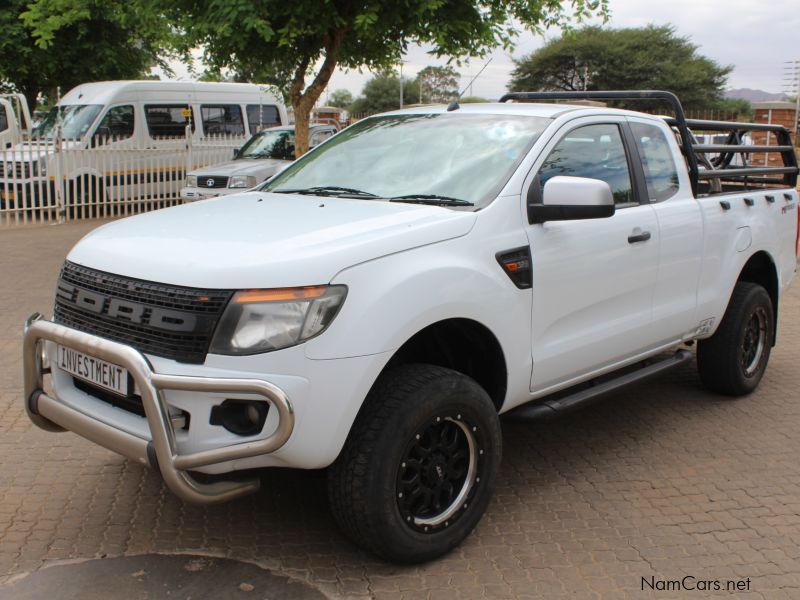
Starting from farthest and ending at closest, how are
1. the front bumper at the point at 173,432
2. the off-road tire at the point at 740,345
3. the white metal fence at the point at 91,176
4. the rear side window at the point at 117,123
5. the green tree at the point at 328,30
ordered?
the rear side window at the point at 117,123
the white metal fence at the point at 91,176
the green tree at the point at 328,30
the off-road tire at the point at 740,345
the front bumper at the point at 173,432

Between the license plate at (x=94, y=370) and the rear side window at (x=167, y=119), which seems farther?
the rear side window at (x=167, y=119)

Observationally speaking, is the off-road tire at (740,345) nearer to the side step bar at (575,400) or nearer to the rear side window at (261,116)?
the side step bar at (575,400)

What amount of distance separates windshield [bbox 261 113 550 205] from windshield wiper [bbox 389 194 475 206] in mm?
32

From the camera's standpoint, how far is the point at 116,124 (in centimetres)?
1639

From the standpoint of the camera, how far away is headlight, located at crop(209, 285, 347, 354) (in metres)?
3.02

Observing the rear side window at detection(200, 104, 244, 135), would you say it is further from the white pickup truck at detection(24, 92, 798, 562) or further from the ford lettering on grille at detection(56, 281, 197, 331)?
the ford lettering on grille at detection(56, 281, 197, 331)

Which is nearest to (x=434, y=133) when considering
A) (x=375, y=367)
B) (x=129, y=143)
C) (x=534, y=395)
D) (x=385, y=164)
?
(x=385, y=164)

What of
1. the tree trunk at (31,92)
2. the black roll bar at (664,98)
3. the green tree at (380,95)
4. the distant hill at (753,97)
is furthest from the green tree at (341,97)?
the black roll bar at (664,98)

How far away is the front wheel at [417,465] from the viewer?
3234 millimetres

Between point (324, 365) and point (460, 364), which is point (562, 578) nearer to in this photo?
point (460, 364)

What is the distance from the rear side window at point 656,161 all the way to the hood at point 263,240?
161 cm

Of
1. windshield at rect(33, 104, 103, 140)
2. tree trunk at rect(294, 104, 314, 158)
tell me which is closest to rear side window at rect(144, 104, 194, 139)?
windshield at rect(33, 104, 103, 140)

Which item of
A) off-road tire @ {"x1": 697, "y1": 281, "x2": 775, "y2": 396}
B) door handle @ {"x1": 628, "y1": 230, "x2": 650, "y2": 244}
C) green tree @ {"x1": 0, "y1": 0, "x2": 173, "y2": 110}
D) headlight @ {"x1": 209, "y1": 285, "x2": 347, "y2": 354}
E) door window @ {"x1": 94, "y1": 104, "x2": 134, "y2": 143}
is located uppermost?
green tree @ {"x1": 0, "y1": 0, "x2": 173, "y2": 110}

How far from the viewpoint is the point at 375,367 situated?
3.17 metres
